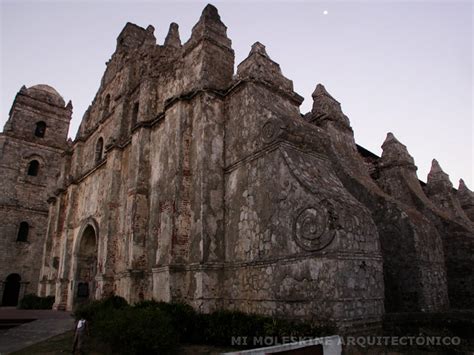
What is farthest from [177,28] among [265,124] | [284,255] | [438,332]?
[438,332]

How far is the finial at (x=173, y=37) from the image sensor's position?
14.5 meters

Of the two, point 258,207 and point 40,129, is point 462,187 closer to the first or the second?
point 258,207

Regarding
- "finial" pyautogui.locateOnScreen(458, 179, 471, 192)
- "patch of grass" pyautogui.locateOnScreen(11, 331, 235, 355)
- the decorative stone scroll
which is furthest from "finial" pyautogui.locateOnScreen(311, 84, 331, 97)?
"finial" pyautogui.locateOnScreen(458, 179, 471, 192)

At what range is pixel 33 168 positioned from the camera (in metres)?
26.4

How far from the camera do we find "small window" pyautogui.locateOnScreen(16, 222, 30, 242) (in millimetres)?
24067

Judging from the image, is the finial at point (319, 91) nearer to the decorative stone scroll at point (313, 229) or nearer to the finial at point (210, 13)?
the finial at point (210, 13)

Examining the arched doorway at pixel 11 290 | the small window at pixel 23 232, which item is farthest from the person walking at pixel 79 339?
the small window at pixel 23 232

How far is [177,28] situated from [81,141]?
31.2 feet

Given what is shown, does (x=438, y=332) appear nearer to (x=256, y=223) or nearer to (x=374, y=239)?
(x=374, y=239)

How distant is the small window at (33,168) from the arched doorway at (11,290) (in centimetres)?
776

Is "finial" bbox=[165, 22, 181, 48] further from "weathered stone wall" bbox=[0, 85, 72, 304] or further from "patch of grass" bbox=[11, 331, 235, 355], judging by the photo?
"weathered stone wall" bbox=[0, 85, 72, 304]

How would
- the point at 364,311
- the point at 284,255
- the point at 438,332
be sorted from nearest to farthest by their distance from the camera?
the point at 438,332
the point at 364,311
the point at 284,255

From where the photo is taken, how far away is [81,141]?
1998 cm

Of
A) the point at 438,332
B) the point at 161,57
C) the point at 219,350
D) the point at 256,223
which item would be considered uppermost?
the point at 161,57
